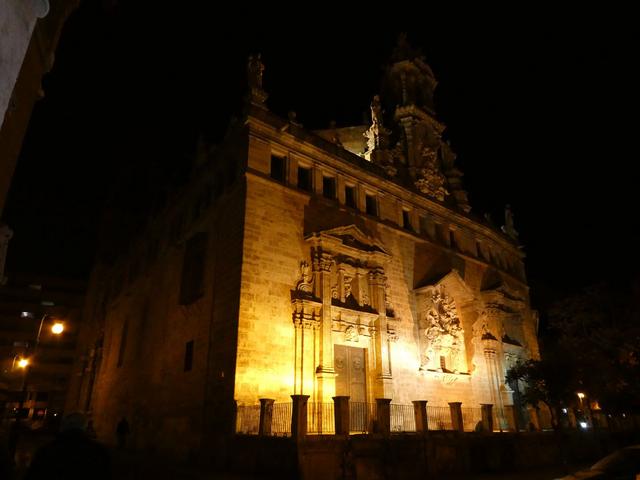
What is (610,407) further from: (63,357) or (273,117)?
(63,357)

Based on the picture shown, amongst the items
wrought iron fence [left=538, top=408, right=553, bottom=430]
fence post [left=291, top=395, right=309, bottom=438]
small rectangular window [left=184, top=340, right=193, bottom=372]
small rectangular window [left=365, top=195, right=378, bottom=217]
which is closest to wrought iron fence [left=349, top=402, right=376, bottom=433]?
fence post [left=291, top=395, right=309, bottom=438]

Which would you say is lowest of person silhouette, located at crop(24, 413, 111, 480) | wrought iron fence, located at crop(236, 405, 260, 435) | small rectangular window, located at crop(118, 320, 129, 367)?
person silhouette, located at crop(24, 413, 111, 480)

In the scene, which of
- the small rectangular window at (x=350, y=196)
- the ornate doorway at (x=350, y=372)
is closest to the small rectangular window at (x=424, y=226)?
the small rectangular window at (x=350, y=196)

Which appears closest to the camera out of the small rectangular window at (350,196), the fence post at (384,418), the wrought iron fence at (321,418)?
the fence post at (384,418)

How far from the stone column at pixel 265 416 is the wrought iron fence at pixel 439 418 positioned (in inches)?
336

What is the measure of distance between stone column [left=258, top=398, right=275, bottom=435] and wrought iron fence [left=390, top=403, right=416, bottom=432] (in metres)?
6.13

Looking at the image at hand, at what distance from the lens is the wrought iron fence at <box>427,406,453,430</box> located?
19.0 metres

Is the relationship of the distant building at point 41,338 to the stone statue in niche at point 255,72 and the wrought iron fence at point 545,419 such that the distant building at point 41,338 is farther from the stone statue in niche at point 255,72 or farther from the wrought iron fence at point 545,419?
the wrought iron fence at point 545,419

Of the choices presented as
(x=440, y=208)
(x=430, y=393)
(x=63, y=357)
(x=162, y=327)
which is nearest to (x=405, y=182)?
(x=440, y=208)

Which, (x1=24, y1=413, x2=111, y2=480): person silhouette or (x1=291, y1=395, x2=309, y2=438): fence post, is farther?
(x1=291, y1=395, x2=309, y2=438): fence post

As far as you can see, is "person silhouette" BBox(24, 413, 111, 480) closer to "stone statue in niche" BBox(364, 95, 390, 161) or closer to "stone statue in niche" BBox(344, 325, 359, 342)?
"stone statue in niche" BBox(344, 325, 359, 342)

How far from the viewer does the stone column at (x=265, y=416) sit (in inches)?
507

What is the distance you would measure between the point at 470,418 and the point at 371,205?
37.6 feet

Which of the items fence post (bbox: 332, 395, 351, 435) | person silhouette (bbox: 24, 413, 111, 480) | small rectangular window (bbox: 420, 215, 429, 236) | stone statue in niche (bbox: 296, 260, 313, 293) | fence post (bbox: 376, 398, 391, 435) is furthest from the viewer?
small rectangular window (bbox: 420, 215, 429, 236)
